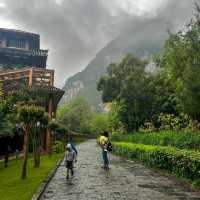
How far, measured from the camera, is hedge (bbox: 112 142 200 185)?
16997mm

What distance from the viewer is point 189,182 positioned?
17.5 meters

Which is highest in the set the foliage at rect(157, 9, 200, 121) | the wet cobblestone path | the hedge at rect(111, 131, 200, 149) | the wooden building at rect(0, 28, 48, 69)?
the wooden building at rect(0, 28, 48, 69)

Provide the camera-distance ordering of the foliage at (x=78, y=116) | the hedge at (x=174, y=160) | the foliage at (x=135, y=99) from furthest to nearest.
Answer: the foliage at (x=78, y=116)
the foliage at (x=135, y=99)
the hedge at (x=174, y=160)

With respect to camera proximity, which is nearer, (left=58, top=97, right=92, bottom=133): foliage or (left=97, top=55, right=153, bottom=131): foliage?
(left=97, top=55, right=153, bottom=131): foliage

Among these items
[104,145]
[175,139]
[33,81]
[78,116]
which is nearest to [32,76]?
[33,81]

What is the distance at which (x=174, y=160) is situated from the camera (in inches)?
797

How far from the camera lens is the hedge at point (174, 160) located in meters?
17.0

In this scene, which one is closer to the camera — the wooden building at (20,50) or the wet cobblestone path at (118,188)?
the wet cobblestone path at (118,188)

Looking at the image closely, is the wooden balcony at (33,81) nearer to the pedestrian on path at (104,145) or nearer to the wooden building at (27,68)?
the wooden building at (27,68)

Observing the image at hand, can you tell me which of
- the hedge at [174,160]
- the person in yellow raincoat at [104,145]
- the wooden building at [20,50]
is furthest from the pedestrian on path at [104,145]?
the wooden building at [20,50]

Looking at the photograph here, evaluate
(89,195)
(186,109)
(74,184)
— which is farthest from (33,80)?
(89,195)

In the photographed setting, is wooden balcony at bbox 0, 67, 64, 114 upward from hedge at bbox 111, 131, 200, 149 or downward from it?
upward

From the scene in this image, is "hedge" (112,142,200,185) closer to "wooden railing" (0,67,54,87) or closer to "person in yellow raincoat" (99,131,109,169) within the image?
"person in yellow raincoat" (99,131,109,169)

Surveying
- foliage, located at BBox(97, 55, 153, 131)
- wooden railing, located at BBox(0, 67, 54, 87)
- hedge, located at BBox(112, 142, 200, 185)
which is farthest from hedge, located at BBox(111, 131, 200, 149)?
foliage, located at BBox(97, 55, 153, 131)
